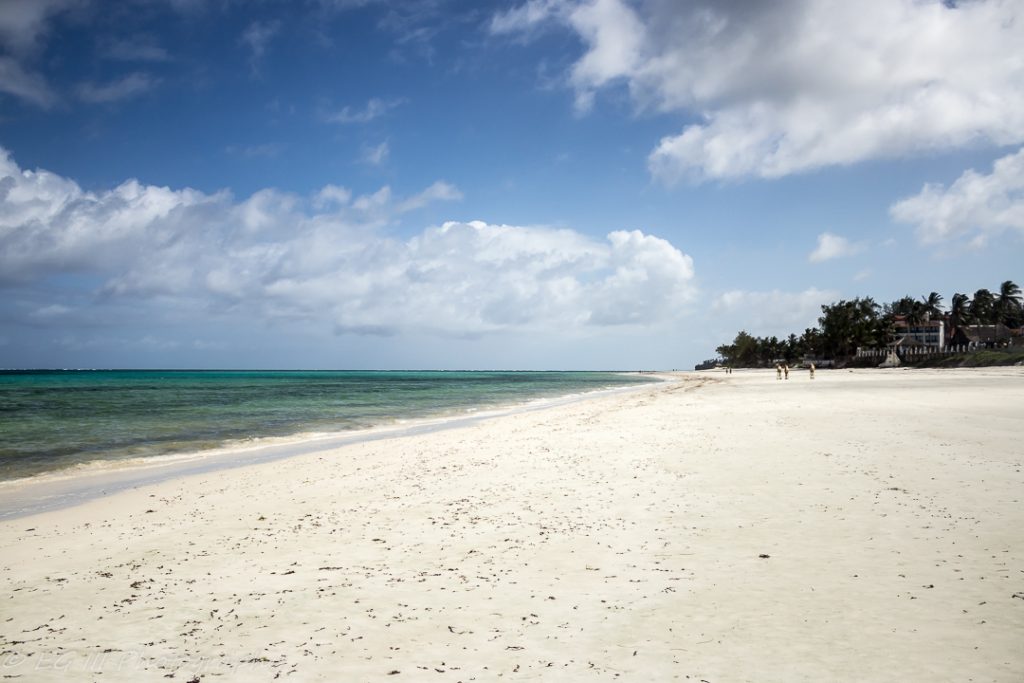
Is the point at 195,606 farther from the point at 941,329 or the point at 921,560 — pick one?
the point at 941,329

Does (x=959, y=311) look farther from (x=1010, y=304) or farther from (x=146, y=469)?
(x=146, y=469)

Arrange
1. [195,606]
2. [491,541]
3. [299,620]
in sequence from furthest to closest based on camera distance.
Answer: [491,541]
[195,606]
[299,620]

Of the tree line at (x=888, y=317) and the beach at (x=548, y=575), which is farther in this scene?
the tree line at (x=888, y=317)

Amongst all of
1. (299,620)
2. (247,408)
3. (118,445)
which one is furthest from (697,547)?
(247,408)

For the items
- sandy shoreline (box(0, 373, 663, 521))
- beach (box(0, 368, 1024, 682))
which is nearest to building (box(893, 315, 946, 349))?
sandy shoreline (box(0, 373, 663, 521))

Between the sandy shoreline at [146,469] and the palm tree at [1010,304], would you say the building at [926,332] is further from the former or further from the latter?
the sandy shoreline at [146,469]

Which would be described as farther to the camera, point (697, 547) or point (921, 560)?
point (697, 547)

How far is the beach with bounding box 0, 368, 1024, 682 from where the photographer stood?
202 inches

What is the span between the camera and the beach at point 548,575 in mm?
5133

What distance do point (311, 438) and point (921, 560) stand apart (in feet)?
75.6

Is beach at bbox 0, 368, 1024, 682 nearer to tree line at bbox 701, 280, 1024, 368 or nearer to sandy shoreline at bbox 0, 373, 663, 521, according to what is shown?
sandy shoreline at bbox 0, 373, 663, 521

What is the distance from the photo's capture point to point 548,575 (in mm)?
7125

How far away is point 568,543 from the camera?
328 inches

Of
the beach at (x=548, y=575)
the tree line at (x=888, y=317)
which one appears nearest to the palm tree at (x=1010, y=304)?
the tree line at (x=888, y=317)
